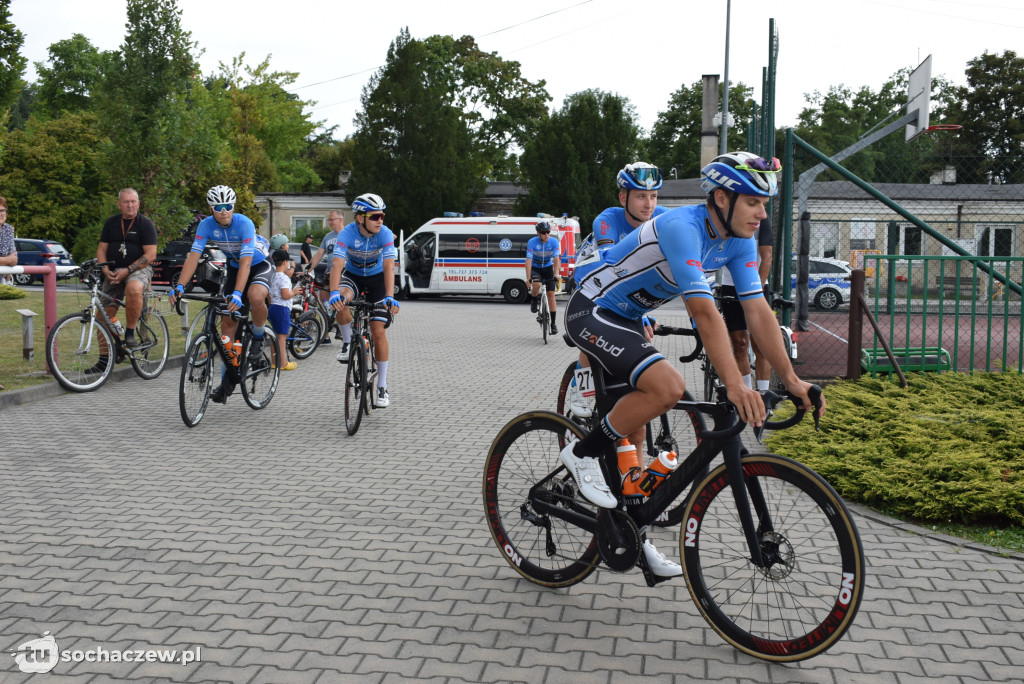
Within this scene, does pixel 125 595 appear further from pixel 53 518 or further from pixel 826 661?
pixel 826 661

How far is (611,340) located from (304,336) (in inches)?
405

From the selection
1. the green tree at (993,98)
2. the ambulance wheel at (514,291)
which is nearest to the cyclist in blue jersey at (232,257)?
the ambulance wheel at (514,291)

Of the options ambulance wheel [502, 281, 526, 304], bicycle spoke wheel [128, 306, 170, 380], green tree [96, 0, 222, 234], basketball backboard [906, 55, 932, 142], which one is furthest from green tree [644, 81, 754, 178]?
bicycle spoke wheel [128, 306, 170, 380]

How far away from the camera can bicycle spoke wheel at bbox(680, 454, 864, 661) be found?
10.8ft

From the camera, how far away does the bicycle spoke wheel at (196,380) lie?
8211 millimetres

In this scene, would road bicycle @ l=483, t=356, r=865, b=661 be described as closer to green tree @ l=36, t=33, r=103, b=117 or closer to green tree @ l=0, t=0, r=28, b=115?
green tree @ l=0, t=0, r=28, b=115

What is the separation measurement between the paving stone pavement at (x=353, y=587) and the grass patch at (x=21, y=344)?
269cm

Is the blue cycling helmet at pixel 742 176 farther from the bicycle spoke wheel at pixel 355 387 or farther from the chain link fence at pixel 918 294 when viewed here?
the chain link fence at pixel 918 294

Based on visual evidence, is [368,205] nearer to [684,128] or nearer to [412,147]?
[412,147]

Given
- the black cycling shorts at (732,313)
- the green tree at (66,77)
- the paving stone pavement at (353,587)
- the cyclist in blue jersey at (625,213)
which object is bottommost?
the paving stone pavement at (353,587)

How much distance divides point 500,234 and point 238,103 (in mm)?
30504

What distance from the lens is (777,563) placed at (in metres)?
3.49

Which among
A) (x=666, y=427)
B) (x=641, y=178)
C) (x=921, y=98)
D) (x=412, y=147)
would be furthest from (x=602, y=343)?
(x=412, y=147)

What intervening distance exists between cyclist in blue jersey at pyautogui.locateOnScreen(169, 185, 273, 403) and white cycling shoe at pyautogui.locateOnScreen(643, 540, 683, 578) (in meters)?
5.86
